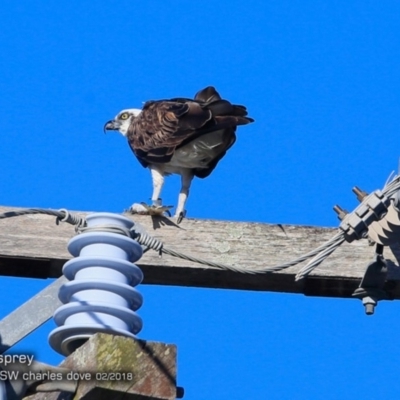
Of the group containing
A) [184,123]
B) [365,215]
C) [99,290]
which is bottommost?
[99,290]

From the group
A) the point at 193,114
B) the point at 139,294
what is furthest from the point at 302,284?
the point at 193,114

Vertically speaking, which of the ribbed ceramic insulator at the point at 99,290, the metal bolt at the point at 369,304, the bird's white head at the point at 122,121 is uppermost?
the bird's white head at the point at 122,121

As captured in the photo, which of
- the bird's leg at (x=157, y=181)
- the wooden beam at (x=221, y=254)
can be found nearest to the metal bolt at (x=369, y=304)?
the wooden beam at (x=221, y=254)

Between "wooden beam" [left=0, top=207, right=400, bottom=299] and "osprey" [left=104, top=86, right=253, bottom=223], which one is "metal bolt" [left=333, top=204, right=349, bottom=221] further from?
"osprey" [left=104, top=86, right=253, bottom=223]

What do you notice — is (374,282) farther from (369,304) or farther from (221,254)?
(221,254)

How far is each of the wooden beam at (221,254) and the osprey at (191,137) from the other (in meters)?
2.17

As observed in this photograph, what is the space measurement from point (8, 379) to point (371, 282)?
1995mm

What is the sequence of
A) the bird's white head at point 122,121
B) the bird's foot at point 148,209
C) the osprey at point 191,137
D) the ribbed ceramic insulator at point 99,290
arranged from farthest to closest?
the bird's white head at point 122,121 < the osprey at point 191,137 < the bird's foot at point 148,209 < the ribbed ceramic insulator at point 99,290

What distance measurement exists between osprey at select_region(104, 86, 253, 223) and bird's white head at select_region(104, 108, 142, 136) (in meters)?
1.54

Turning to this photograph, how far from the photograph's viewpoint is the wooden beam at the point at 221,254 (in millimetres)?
5148

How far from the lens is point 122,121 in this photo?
388 inches

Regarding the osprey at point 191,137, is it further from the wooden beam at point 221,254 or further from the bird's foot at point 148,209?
the wooden beam at point 221,254

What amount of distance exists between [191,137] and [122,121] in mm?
2197

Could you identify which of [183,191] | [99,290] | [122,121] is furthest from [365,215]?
[122,121]
